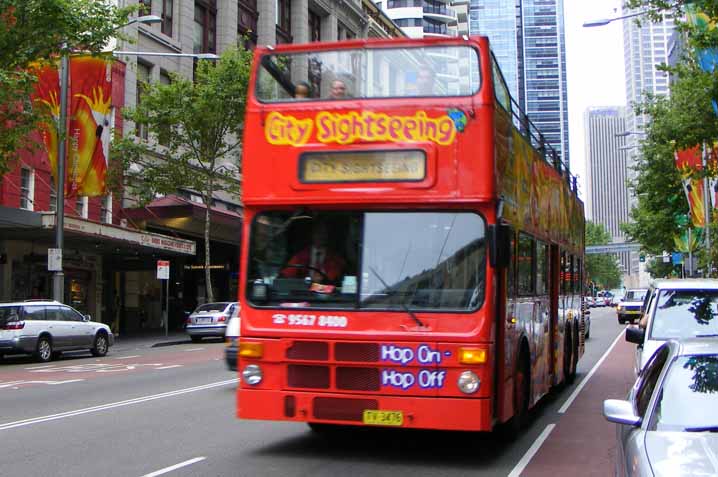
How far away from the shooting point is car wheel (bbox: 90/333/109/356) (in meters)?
26.4

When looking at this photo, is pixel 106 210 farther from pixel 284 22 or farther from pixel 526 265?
pixel 526 265

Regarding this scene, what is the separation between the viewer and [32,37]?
22.1 metres

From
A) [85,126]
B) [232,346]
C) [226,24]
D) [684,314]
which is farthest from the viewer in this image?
[226,24]

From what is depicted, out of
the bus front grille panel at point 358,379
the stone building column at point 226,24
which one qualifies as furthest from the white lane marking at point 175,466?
the stone building column at point 226,24

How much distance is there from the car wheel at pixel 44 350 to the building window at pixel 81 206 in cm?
1131

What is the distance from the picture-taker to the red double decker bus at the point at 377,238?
8.02 m

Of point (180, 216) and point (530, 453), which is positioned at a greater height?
point (180, 216)

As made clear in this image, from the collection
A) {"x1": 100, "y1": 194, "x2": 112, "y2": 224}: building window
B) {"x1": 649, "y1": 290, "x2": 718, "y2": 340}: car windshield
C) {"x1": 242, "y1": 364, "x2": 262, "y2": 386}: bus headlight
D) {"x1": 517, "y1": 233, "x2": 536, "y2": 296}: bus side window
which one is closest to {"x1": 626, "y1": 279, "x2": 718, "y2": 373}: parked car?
{"x1": 649, "y1": 290, "x2": 718, "y2": 340}: car windshield

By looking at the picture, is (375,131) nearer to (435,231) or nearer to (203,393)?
(435,231)

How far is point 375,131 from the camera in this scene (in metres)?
8.43

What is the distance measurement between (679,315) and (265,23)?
4293 centimetres

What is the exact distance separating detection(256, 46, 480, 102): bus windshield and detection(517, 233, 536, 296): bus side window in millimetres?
2334

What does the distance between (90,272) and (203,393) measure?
937 inches

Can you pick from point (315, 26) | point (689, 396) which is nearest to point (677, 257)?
point (315, 26)
